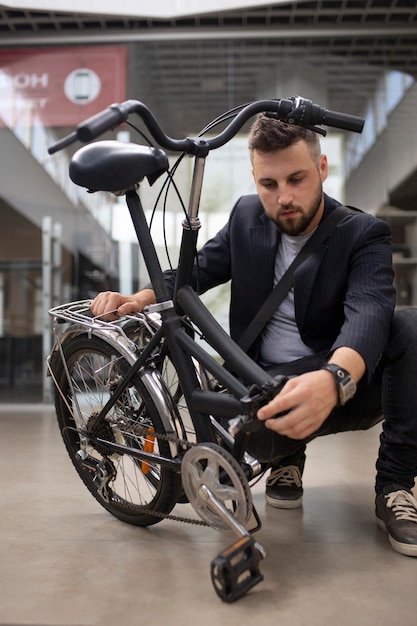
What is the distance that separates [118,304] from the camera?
144 centimetres

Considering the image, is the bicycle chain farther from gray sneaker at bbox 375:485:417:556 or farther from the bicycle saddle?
the bicycle saddle

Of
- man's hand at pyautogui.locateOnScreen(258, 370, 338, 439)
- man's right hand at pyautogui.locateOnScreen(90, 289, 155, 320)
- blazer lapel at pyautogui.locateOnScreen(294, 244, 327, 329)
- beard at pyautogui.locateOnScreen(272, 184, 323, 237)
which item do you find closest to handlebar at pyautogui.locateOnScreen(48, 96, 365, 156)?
beard at pyautogui.locateOnScreen(272, 184, 323, 237)

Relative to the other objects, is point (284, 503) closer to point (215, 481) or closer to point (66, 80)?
point (215, 481)

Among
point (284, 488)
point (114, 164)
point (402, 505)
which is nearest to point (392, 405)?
point (402, 505)

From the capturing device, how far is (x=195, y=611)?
3.35 feet

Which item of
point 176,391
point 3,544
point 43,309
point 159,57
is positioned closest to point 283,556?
point 176,391

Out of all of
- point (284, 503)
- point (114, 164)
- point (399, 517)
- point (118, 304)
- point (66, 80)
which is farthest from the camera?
point (66, 80)

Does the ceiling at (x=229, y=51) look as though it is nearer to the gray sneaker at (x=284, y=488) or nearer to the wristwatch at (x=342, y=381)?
the gray sneaker at (x=284, y=488)

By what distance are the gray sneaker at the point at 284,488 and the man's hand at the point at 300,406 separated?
0.67 metres

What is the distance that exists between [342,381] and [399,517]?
0.46m

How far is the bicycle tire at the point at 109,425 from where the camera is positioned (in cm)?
134

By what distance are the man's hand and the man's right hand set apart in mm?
507

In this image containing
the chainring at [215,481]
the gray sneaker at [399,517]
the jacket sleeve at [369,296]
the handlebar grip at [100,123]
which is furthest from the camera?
the gray sneaker at [399,517]

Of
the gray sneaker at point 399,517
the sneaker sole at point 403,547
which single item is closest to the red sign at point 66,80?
the gray sneaker at point 399,517
